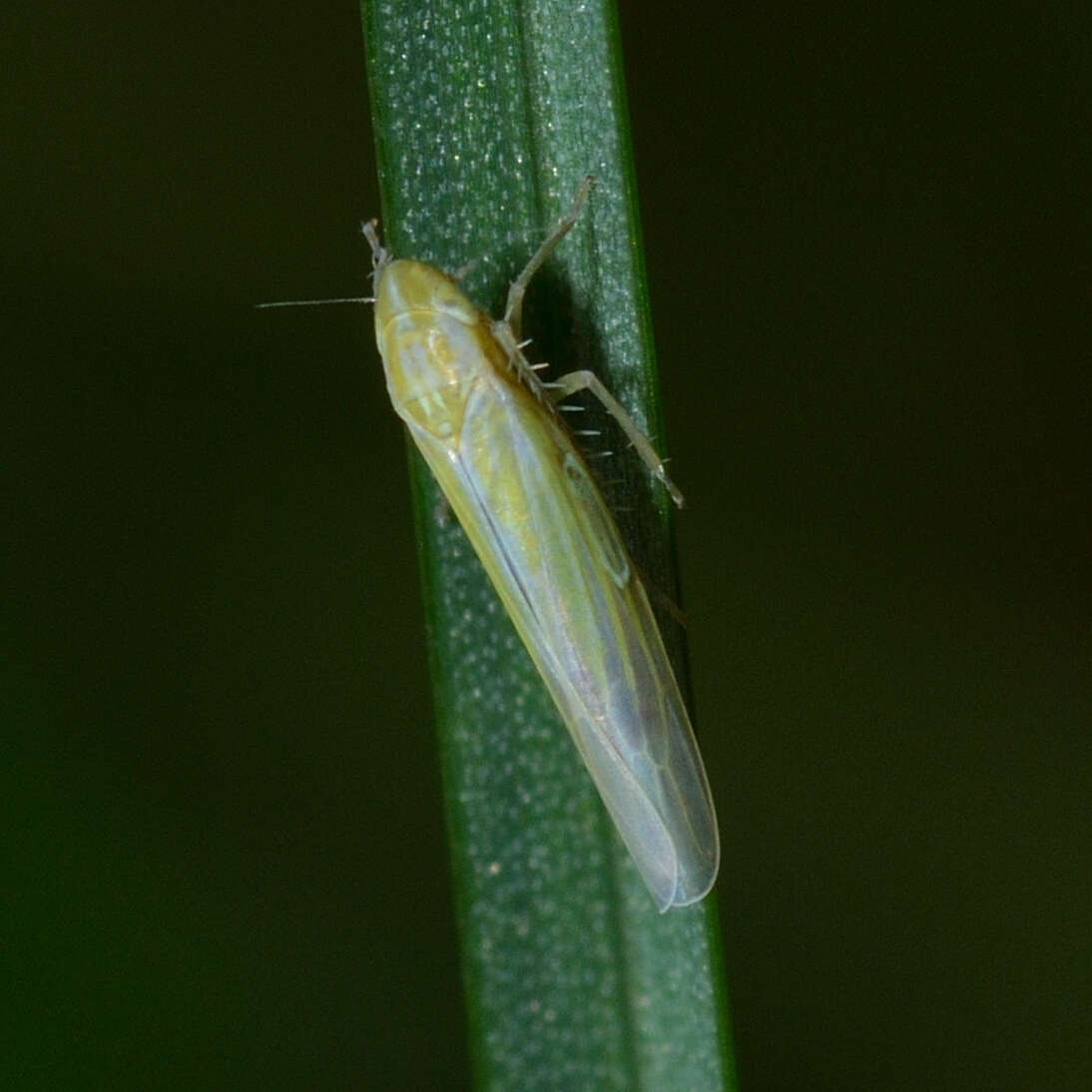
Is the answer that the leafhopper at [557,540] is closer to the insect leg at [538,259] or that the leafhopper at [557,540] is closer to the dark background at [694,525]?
the insect leg at [538,259]

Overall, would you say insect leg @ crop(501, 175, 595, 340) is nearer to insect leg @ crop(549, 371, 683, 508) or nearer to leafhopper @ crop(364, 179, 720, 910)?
leafhopper @ crop(364, 179, 720, 910)

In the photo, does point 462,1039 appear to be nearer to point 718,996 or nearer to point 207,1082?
point 207,1082

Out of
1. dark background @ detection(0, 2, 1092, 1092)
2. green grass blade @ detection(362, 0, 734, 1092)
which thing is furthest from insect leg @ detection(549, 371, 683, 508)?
dark background @ detection(0, 2, 1092, 1092)

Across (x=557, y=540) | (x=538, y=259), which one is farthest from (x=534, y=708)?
(x=538, y=259)

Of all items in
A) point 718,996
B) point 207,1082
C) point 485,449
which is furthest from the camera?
point 207,1082

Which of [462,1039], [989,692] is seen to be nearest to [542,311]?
[989,692]

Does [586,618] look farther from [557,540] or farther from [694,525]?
[694,525]

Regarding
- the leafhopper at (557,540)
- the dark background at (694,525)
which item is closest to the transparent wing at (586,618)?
the leafhopper at (557,540)
